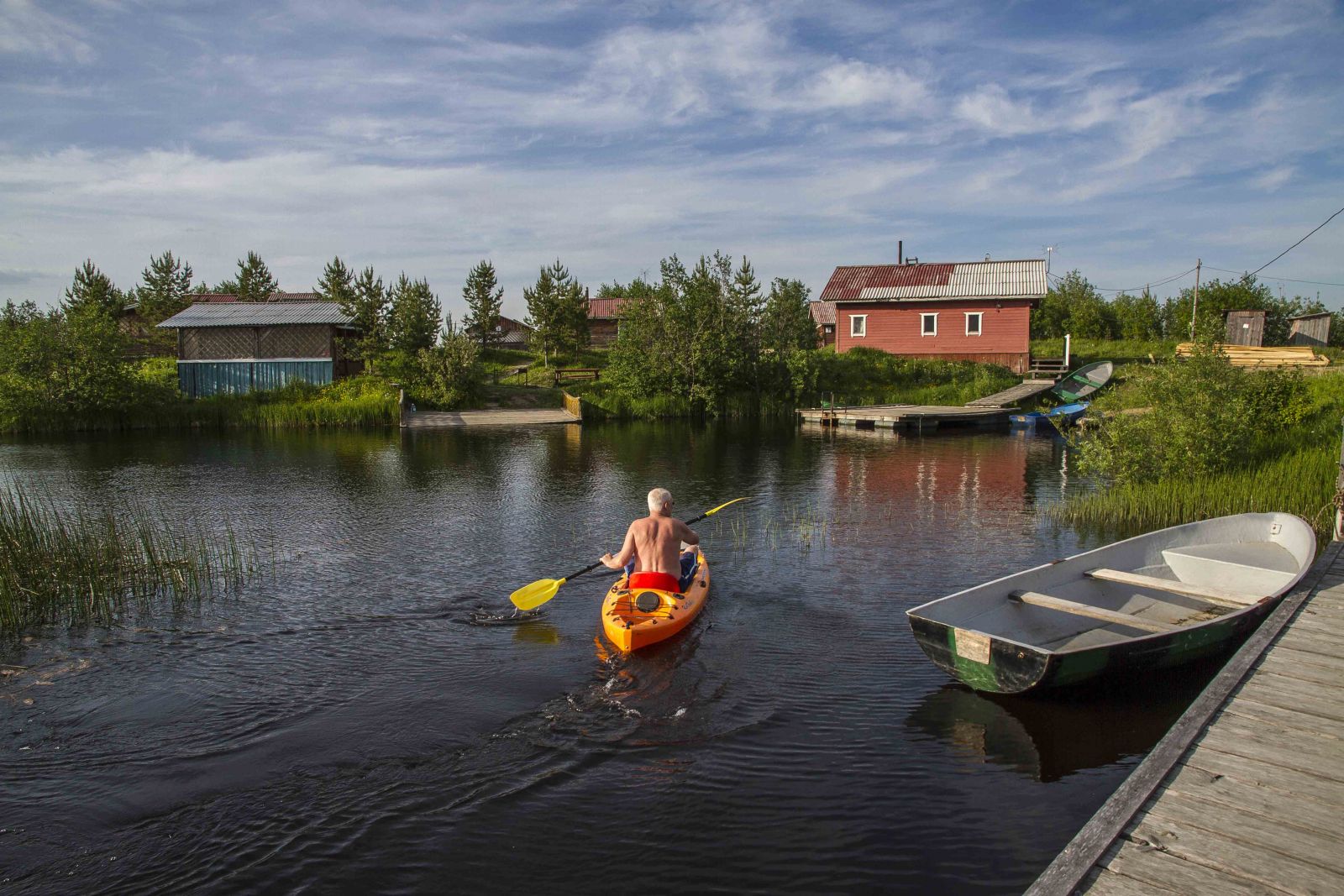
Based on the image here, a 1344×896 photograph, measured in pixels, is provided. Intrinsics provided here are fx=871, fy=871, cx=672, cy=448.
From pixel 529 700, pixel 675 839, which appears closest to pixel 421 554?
pixel 529 700

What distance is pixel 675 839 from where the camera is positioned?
6.20 m

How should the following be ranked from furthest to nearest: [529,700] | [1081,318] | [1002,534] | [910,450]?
[1081,318]
[910,450]
[1002,534]
[529,700]

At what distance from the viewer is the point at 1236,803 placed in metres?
4.92

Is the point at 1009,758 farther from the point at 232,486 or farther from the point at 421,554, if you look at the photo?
the point at 232,486

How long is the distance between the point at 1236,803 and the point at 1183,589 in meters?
5.17

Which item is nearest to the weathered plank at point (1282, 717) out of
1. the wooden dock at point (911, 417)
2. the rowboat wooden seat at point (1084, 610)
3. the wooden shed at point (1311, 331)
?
the rowboat wooden seat at point (1084, 610)

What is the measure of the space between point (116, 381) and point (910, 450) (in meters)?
34.1

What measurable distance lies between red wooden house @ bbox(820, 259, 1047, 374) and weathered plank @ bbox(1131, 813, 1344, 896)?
44473 mm

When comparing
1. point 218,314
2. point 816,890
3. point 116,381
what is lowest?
point 816,890

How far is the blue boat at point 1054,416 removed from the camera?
3338cm

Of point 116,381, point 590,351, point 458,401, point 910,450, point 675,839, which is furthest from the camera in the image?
point 590,351

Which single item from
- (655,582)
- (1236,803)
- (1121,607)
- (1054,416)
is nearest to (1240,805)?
(1236,803)

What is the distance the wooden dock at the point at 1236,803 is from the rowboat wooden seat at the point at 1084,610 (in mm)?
1228

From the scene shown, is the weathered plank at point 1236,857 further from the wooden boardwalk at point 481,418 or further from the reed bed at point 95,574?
the wooden boardwalk at point 481,418
